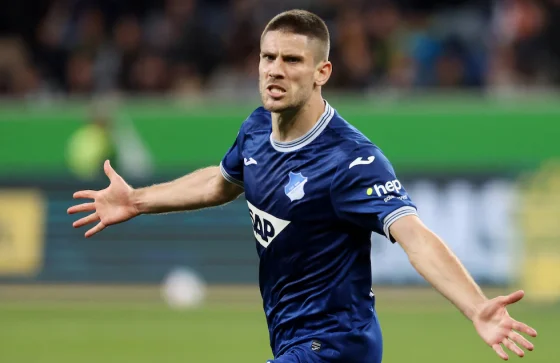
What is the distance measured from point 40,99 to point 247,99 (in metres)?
3.25

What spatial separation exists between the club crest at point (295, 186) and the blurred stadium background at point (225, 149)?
7.26 m

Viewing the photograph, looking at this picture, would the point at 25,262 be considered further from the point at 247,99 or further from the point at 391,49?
the point at 391,49

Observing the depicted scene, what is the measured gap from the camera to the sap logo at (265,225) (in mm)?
5910

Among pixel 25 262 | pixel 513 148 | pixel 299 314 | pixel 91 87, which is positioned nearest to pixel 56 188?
pixel 25 262

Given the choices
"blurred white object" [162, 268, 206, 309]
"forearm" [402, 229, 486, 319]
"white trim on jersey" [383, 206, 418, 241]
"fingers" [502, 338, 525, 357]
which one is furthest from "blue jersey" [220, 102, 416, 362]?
"blurred white object" [162, 268, 206, 309]

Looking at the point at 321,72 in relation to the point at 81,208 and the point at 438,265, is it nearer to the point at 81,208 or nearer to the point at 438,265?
the point at 438,265

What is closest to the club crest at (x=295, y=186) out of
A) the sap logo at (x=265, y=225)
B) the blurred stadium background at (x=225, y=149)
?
the sap logo at (x=265, y=225)

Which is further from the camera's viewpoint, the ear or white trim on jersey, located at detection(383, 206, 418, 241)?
the ear

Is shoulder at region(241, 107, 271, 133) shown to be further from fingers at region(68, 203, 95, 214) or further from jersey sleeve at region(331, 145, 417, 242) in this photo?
fingers at region(68, 203, 95, 214)

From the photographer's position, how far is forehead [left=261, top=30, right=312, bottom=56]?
581 cm

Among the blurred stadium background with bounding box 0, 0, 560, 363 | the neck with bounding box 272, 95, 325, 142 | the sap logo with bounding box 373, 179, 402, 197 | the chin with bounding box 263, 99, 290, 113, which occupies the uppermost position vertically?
the chin with bounding box 263, 99, 290, 113

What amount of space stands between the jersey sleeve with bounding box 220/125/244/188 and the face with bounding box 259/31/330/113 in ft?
2.31

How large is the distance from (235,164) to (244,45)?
11968 millimetres

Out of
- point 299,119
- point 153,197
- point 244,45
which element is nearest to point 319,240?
point 299,119
